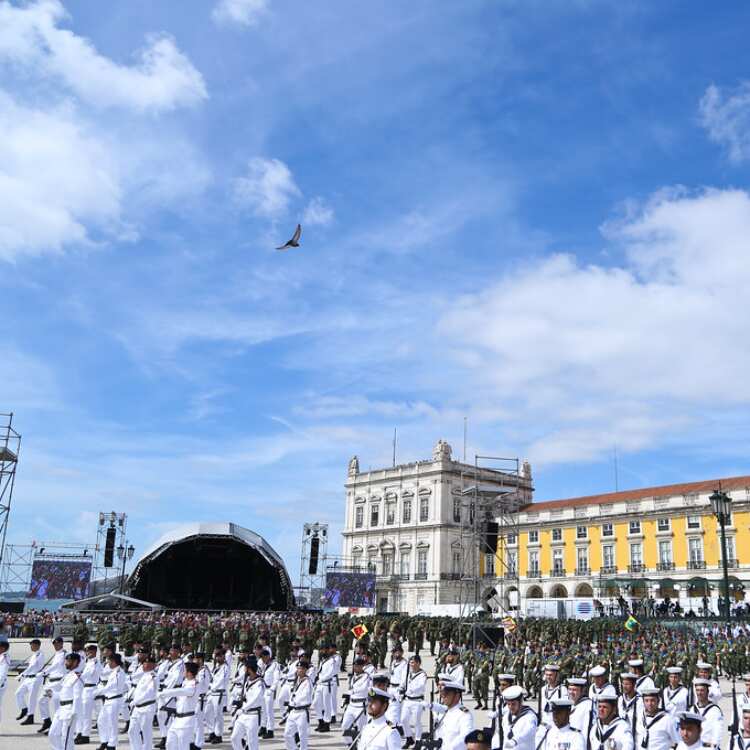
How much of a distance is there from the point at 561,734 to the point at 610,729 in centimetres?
98

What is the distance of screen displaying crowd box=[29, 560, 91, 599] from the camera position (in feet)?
148

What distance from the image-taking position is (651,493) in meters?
60.2

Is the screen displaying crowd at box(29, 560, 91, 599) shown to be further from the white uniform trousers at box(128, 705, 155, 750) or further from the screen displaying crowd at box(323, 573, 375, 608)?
the white uniform trousers at box(128, 705, 155, 750)

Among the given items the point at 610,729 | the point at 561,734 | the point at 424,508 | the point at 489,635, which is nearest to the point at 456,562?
the point at 424,508

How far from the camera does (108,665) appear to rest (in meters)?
13.4

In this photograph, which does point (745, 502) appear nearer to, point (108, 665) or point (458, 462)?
point (458, 462)

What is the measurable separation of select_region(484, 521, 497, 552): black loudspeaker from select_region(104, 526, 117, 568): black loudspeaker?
25.3 m

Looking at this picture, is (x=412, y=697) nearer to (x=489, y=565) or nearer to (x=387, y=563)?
(x=489, y=565)

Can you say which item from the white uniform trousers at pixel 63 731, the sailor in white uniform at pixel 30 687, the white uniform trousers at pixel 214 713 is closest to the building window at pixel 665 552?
the white uniform trousers at pixel 214 713

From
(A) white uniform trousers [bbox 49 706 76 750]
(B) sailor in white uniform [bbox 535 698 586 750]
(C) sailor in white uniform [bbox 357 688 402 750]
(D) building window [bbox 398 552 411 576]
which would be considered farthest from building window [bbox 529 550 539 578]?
(C) sailor in white uniform [bbox 357 688 402 750]

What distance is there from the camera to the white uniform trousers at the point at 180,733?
35.8 ft

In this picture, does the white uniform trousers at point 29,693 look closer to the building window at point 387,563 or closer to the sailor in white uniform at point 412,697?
the sailor in white uniform at point 412,697

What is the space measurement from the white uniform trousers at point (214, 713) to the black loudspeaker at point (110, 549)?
115 feet

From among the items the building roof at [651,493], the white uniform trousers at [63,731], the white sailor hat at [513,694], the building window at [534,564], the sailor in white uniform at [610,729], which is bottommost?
the white uniform trousers at [63,731]
